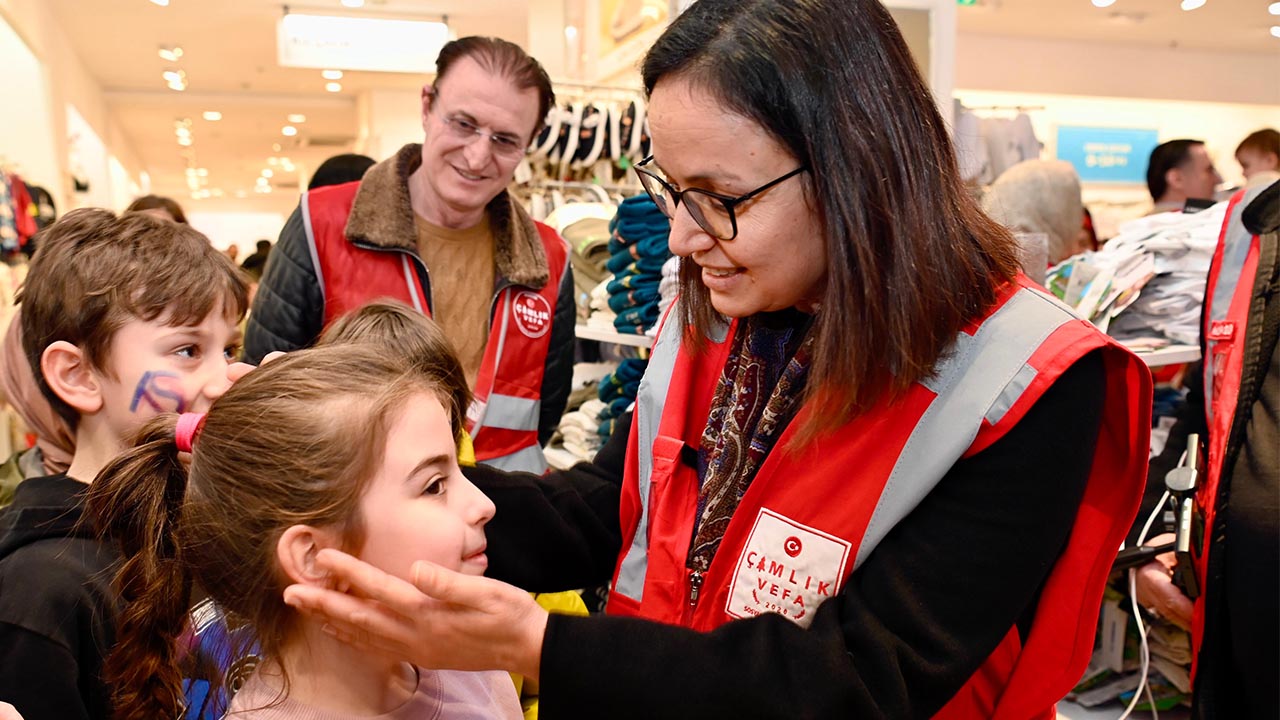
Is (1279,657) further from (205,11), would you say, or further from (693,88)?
(205,11)

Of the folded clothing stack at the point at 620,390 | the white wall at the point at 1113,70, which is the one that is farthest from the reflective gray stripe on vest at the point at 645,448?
the white wall at the point at 1113,70

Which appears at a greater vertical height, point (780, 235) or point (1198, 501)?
point (780, 235)

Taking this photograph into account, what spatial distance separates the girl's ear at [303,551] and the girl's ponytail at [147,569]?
0.19 metres

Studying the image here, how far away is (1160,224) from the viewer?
9.78ft

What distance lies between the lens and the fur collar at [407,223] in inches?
Answer: 90.7

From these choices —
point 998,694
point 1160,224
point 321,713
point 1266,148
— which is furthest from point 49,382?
point 1266,148

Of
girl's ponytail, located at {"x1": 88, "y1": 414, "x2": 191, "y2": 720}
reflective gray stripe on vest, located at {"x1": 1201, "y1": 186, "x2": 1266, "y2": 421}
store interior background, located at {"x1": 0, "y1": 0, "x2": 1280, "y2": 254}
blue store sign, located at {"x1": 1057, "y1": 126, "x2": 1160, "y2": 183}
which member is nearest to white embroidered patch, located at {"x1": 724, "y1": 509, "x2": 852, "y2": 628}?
girl's ponytail, located at {"x1": 88, "y1": 414, "x2": 191, "y2": 720}

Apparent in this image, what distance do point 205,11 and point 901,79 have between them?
9.30 m

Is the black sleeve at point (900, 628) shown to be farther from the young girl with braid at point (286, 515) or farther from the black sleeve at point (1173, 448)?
the black sleeve at point (1173, 448)

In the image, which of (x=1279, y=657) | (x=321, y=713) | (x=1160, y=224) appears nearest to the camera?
(x=321, y=713)

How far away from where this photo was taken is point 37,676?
4.21ft

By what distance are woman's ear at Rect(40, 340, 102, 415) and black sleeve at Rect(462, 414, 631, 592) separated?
647 mm

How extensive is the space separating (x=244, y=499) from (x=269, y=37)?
390 inches

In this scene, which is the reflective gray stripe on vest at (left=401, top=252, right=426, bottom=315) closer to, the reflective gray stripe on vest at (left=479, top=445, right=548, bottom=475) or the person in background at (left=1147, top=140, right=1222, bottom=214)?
the reflective gray stripe on vest at (left=479, top=445, right=548, bottom=475)
